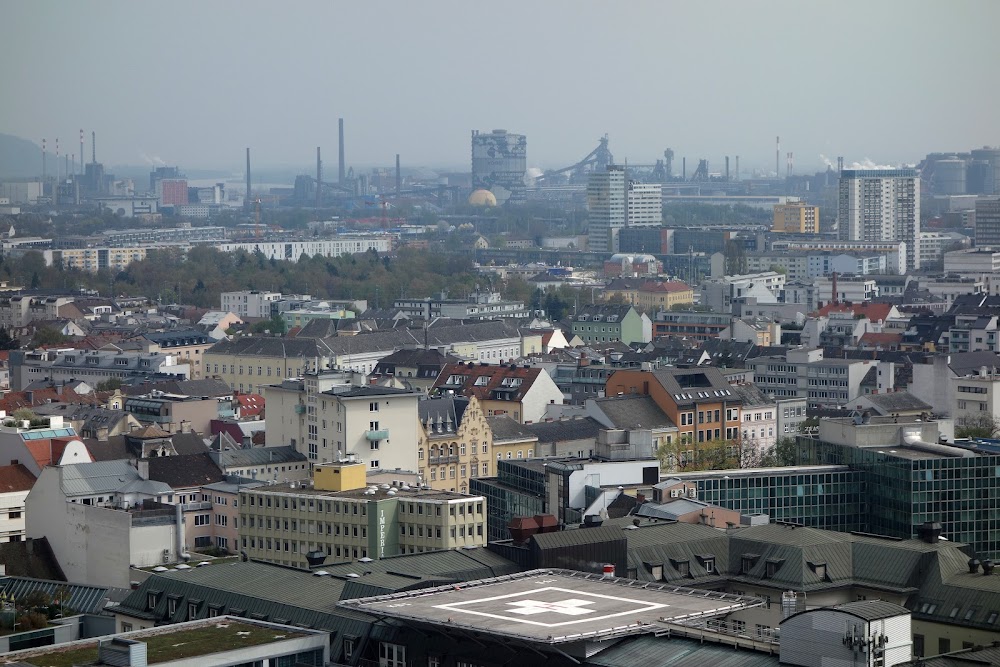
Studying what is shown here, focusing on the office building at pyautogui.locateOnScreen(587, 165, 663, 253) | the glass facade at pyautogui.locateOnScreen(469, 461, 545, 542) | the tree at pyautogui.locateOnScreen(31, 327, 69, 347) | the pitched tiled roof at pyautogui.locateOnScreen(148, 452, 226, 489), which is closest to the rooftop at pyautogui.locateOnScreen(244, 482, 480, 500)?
the glass facade at pyautogui.locateOnScreen(469, 461, 545, 542)

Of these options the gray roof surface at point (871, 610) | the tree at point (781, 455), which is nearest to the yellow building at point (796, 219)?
the tree at point (781, 455)

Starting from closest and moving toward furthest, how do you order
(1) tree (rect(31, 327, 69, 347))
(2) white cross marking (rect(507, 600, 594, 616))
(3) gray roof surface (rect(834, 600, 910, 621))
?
(3) gray roof surface (rect(834, 600, 910, 621)), (2) white cross marking (rect(507, 600, 594, 616)), (1) tree (rect(31, 327, 69, 347))

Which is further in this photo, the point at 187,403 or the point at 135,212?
the point at 135,212

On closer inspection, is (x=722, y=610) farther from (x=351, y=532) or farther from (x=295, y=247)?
(x=295, y=247)

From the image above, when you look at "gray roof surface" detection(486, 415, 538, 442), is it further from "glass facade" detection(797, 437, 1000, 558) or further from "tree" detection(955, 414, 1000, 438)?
"glass facade" detection(797, 437, 1000, 558)

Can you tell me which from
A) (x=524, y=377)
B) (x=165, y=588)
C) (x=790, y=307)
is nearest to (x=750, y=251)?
(x=790, y=307)

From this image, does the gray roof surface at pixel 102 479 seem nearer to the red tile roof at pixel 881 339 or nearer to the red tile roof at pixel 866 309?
the red tile roof at pixel 881 339
